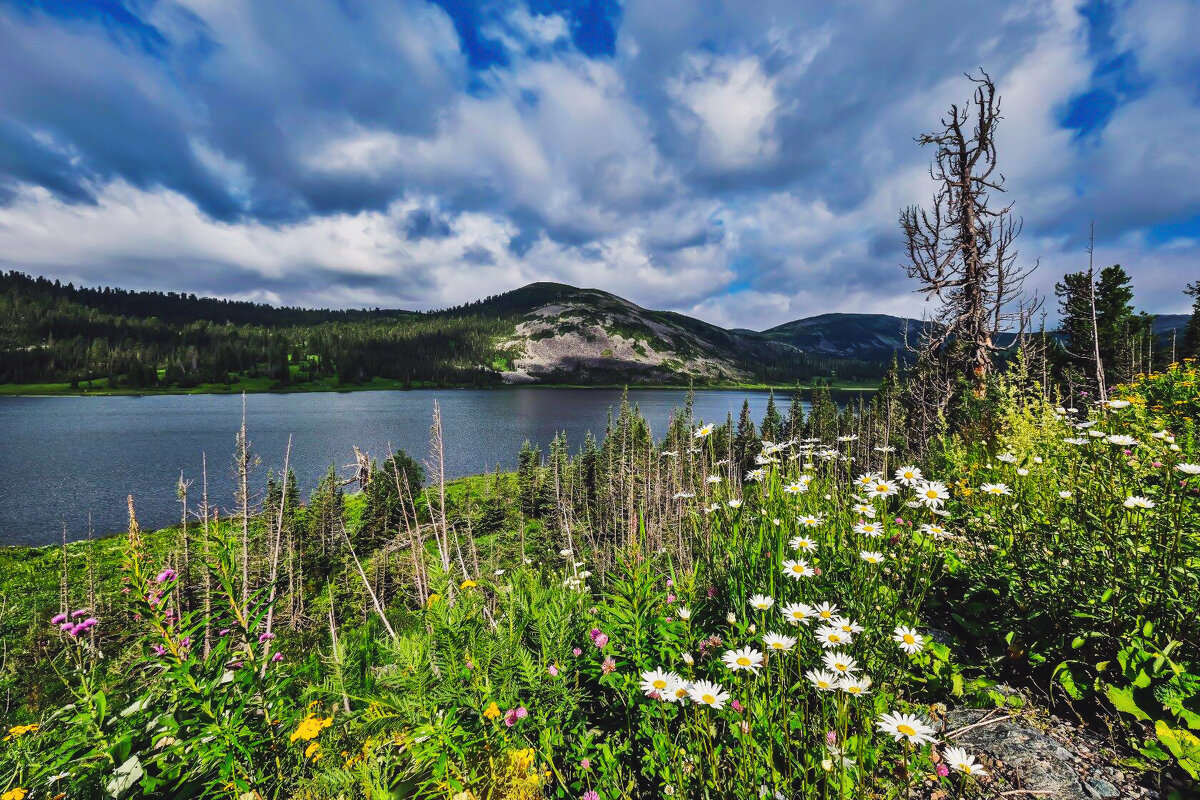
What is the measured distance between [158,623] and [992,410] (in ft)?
39.7

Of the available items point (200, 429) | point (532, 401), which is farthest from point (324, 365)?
point (200, 429)

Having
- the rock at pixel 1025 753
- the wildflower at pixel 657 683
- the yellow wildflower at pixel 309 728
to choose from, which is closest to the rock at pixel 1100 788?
the rock at pixel 1025 753

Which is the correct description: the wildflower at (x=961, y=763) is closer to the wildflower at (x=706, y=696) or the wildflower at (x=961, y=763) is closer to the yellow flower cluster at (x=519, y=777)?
the wildflower at (x=706, y=696)

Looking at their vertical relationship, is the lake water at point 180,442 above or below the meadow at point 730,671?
below

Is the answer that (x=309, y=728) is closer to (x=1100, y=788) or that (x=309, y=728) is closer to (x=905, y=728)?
(x=905, y=728)

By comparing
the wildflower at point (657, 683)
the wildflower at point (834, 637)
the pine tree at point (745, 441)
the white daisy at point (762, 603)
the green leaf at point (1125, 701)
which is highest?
the white daisy at point (762, 603)

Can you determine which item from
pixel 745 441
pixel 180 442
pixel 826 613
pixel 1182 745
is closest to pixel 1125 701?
pixel 1182 745

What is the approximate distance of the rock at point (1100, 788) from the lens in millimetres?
2324

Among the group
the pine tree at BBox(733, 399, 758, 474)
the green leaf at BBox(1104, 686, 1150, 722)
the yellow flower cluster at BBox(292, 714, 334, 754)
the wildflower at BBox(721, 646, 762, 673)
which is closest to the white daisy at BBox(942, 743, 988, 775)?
the wildflower at BBox(721, 646, 762, 673)

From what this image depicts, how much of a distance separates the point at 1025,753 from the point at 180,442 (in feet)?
326

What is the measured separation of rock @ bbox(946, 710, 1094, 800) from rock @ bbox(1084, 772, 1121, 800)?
0.5 inches

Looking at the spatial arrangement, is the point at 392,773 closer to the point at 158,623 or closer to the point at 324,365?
the point at 158,623

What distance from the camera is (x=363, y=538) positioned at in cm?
3694

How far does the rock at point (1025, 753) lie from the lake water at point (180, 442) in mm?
17240
